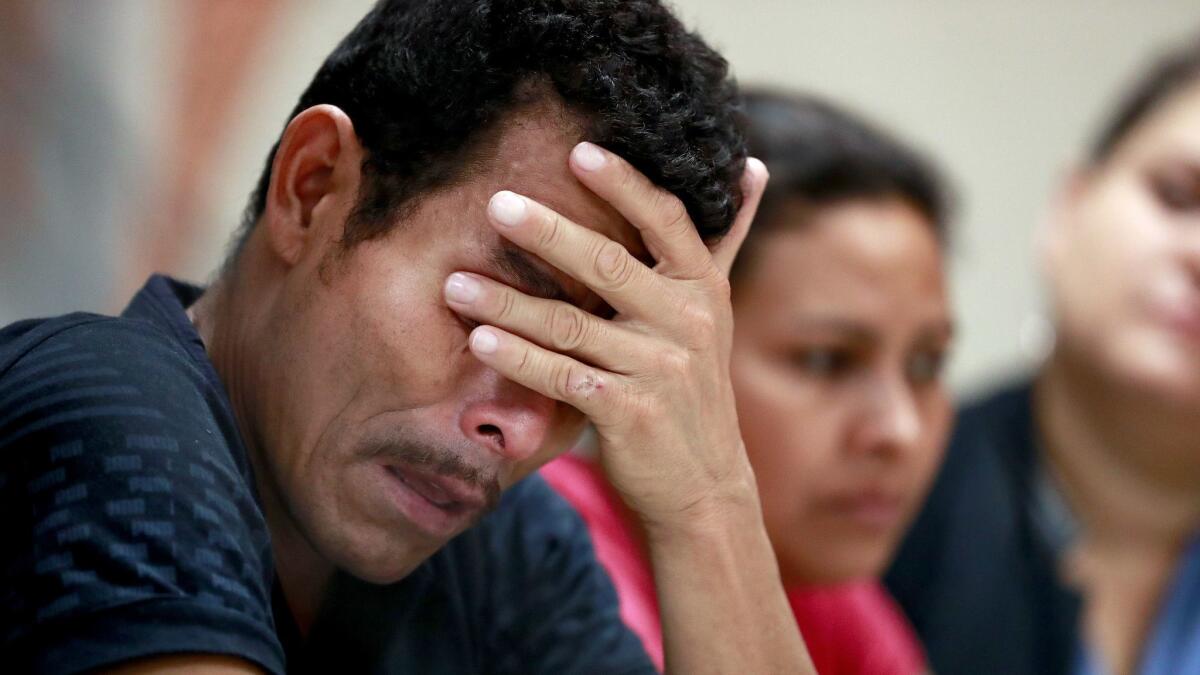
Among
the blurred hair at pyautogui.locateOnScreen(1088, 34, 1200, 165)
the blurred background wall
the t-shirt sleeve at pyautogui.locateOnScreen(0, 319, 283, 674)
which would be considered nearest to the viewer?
the t-shirt sleeve at pyautogui.locateOnScreen(0, 319, 283, 674)

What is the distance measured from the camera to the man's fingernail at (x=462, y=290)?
1.71 ft

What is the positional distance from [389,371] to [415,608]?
0.47ft

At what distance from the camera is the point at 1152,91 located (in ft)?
5.06

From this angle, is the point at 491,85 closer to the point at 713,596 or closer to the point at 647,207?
the point at 647,207

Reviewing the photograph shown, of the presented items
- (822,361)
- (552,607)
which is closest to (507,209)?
(552,607)

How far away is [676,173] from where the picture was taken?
551 millimetres

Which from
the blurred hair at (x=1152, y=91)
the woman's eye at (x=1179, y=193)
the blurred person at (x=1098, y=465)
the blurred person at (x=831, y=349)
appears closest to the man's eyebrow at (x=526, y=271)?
the blurred person at (x=831, y=349)

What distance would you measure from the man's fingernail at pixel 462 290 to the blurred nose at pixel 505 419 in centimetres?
4

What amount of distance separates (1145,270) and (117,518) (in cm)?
121

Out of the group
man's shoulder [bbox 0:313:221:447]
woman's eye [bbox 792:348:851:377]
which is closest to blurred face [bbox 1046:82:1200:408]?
woman's eye [bbox 792:348:851:377]

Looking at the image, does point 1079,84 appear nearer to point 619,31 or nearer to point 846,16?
point 846,16

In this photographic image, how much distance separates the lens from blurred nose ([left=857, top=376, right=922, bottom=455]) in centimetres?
93

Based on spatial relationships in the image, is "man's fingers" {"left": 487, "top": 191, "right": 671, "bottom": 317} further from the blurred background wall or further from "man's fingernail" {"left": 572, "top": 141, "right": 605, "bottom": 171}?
the blurred background wall

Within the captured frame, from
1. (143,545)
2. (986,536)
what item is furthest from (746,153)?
(986,536)
